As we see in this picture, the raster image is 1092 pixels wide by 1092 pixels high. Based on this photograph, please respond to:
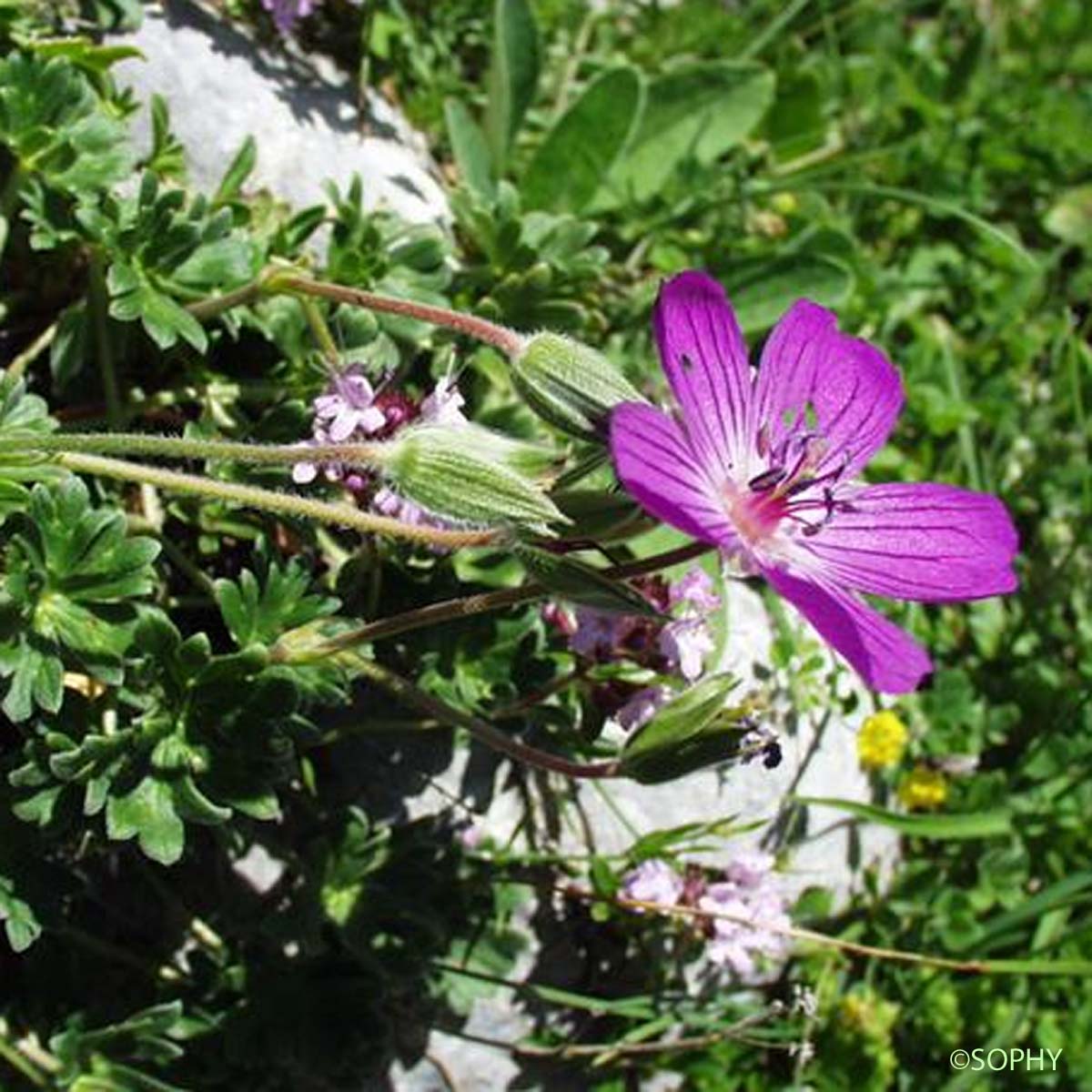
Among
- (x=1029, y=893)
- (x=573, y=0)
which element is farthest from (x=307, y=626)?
(x=573, y=0)

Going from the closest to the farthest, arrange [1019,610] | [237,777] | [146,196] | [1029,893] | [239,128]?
1. [237,777]
2. [146,196]
3. [239,128]
4. [1029,893]
5. [1019,610]

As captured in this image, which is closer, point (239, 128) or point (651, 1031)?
point (651, 1031)

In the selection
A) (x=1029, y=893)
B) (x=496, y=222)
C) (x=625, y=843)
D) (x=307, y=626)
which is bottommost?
(x=1029, y=893)

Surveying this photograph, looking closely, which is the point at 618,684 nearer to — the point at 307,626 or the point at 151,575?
the point at 307,626

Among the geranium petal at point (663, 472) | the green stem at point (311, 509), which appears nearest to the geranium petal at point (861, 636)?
the geranium petal at point (663, 472)

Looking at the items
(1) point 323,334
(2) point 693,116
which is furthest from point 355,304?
(2) point 693,116

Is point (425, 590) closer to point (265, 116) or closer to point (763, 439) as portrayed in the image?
point (763, 439)
